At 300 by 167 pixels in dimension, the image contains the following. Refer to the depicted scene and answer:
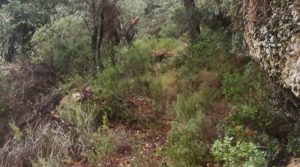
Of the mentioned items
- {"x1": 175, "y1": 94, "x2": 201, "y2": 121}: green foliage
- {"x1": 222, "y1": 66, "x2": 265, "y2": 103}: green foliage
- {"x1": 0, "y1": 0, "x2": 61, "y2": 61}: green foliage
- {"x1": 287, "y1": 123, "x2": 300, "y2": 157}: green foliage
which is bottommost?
{"x1": 175, "y1": 94, "x2": 201, "y2": 121}: green foliage

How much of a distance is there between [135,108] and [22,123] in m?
2.18

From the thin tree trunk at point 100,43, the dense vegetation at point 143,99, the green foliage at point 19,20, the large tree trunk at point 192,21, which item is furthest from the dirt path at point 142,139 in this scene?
the green foliage at point 19,20

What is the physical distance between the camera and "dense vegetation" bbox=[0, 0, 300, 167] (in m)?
5.80

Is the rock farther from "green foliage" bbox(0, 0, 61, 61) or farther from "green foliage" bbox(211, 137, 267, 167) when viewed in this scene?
"green foliage" bbox(0, 0, 61, 61)

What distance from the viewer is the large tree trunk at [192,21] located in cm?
993

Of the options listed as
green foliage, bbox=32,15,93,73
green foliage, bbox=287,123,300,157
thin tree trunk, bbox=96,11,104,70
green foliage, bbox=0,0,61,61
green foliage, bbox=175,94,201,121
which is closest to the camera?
green foliage, bbox=287,123,300,157

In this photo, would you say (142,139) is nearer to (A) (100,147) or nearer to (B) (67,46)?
(A) (100,147)

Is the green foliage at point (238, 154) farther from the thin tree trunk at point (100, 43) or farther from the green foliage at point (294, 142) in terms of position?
the thin tree trunk at point (100, 43)

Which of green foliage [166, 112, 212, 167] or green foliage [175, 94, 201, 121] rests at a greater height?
green foliage [175, 94, 201, 121]

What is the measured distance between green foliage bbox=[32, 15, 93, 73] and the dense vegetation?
0.09 feet

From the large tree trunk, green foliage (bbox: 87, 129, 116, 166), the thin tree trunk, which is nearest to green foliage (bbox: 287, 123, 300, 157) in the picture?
green foliage (bbox: 87, 129, 116, 166)

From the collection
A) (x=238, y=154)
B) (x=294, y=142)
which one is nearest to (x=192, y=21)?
(x=294, y=142)

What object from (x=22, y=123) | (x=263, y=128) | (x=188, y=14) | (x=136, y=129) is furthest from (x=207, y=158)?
(x=188, y=14)

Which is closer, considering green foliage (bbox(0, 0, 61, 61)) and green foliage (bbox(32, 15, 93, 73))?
green foliage (bbox(32, 15, 93, 73))
